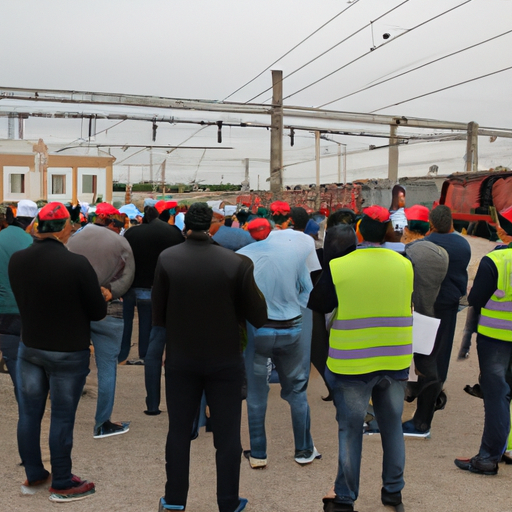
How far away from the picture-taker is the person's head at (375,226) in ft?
12.8

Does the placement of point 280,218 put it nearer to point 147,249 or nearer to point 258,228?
point 258,228

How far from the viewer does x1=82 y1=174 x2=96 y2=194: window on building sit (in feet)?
105

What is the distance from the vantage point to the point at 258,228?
4832mm

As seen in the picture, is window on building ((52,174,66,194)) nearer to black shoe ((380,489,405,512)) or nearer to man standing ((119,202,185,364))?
man standing ((119,202,185,364))

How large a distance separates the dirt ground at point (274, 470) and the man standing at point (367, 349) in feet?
1.42

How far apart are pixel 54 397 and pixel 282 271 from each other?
1.77m

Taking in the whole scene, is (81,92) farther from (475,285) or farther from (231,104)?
(475,285)

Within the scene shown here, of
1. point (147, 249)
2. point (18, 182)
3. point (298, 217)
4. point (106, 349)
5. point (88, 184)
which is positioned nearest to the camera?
point (106, 349)

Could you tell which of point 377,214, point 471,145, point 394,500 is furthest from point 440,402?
point 471,145

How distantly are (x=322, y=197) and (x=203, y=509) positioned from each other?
17.1 metres

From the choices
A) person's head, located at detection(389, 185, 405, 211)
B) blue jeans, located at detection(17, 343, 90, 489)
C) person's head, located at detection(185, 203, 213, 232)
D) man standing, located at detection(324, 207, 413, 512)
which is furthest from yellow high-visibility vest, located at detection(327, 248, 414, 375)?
person's head, located at detection(389, 185, 405, 211)

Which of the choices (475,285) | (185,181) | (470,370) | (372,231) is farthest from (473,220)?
(185,181)

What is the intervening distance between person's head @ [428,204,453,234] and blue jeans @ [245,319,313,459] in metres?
1.58

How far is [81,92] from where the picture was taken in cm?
1756
